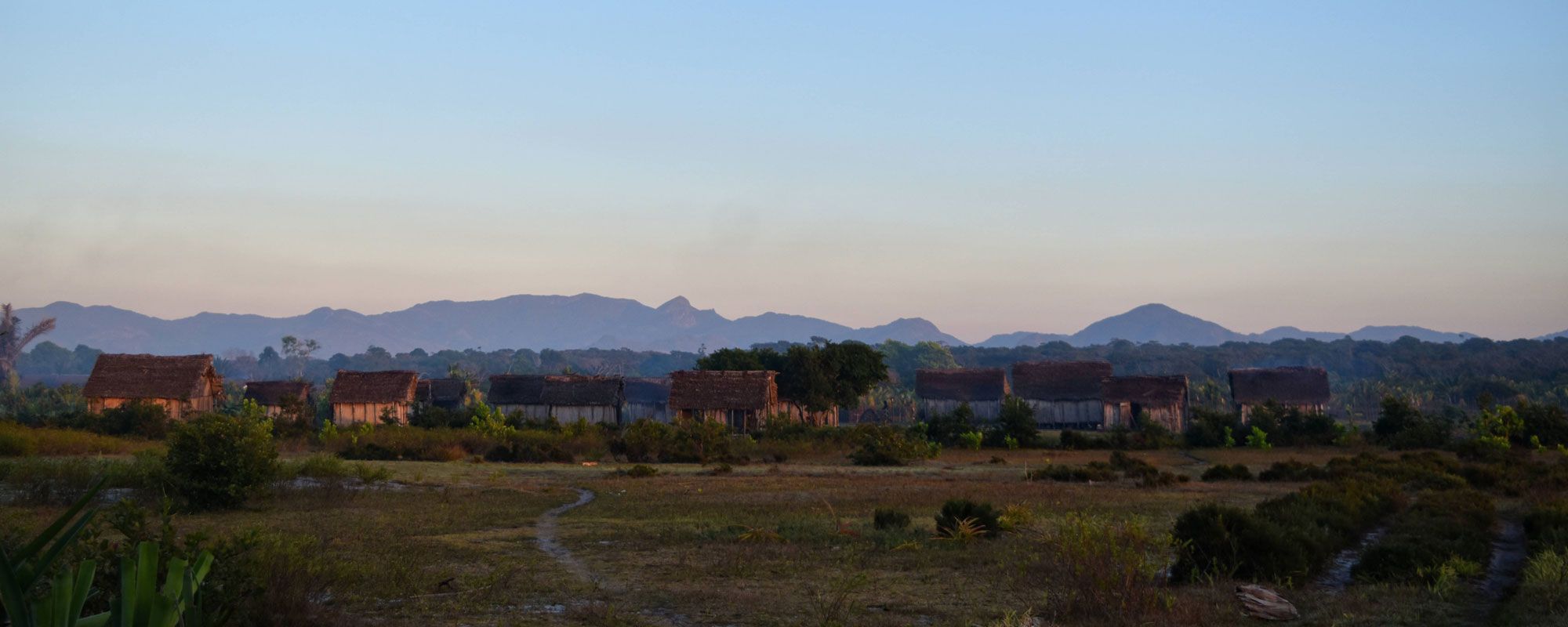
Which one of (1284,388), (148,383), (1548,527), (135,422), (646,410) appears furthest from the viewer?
(646,410)

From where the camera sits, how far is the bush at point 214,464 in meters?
19.7

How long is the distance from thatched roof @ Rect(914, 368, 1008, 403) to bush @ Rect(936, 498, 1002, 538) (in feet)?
167

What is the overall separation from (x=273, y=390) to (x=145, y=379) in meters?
13.7

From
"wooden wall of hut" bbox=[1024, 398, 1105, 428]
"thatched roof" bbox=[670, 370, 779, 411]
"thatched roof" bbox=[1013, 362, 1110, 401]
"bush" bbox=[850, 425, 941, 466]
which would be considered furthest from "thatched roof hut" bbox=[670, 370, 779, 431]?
"thatched roof" bbox=[1013, 362, 1110, 401]

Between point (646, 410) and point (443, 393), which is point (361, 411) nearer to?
point (443, 393)

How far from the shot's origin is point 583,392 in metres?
61.3

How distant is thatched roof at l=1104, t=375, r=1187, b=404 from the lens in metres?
61.0

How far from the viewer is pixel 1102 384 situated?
62844mm

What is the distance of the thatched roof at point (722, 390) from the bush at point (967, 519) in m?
35.7

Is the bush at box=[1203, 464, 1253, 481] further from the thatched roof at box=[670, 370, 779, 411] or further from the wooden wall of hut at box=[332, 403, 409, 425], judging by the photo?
the wooden wall of hut at box=[332, 403, 409, 425]

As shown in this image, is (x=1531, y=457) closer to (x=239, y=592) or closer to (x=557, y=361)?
(x=239, y=592)

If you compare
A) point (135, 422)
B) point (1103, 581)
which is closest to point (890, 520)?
point (1103, 581)

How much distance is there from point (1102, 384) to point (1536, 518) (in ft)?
158

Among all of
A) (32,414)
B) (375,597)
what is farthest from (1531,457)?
(32,414)
